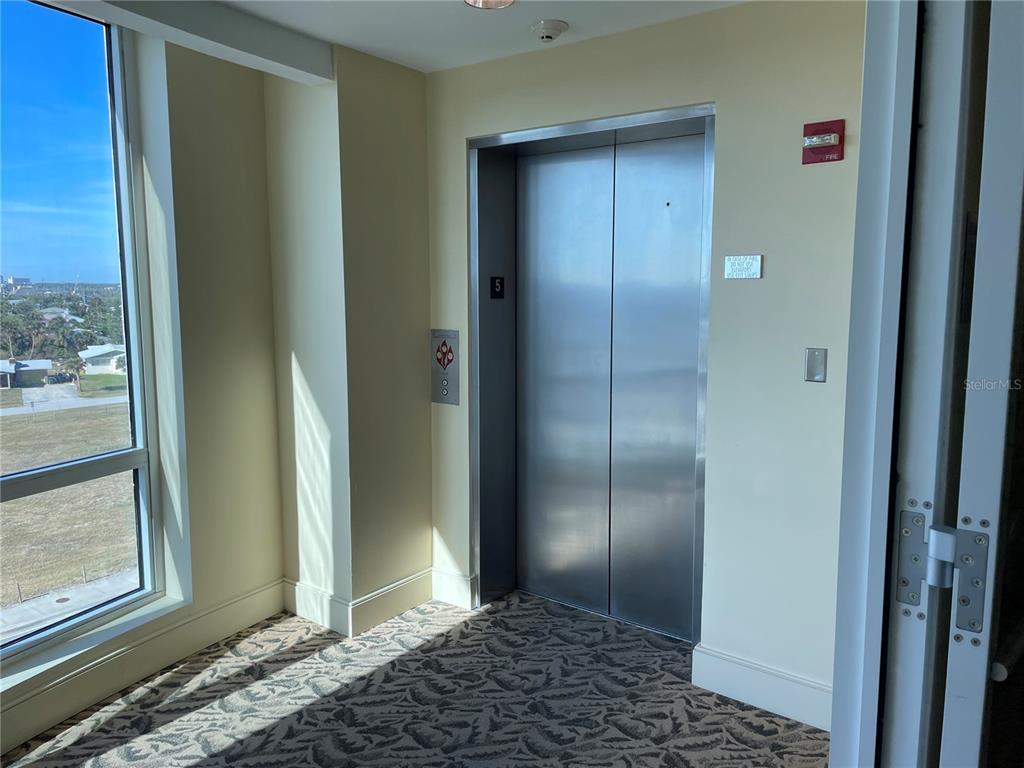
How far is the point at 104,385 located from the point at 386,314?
1.26 metres

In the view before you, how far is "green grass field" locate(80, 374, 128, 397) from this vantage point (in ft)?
10.2

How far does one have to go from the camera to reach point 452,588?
3.91 meters

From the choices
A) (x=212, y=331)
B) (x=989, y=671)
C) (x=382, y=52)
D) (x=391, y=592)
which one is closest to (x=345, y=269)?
(x=212, y=331)

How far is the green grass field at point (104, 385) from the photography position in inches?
123

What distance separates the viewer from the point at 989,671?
1.15 metres

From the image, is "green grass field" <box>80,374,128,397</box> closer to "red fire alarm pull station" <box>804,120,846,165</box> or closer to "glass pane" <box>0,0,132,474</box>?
"glass pane" <box>0,0,132,474</box>

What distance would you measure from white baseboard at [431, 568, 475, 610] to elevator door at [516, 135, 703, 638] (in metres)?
0.39

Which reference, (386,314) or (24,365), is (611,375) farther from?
(24,365)

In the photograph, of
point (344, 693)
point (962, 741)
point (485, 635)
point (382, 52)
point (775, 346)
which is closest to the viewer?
point (962, 741)

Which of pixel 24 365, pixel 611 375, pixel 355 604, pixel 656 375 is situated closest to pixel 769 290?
pixel 656 375

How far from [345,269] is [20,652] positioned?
2.00m

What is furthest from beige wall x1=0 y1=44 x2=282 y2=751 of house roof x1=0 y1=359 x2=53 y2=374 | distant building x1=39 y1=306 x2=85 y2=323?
house roof x1=0 y1=359 x2=53 y2=374

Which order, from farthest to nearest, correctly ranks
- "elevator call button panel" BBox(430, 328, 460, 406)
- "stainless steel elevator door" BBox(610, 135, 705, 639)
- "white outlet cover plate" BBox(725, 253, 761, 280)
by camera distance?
1. "elevator call button panel" BBox(430, 328, 460, 406)
2. "stainless steel elevator door" BBox(610, 135, 705, 639)
3. "white outlet cover plate" BBox(725, 253, 761, 280)

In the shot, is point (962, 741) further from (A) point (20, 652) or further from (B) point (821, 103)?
(A) point (20, 652)
